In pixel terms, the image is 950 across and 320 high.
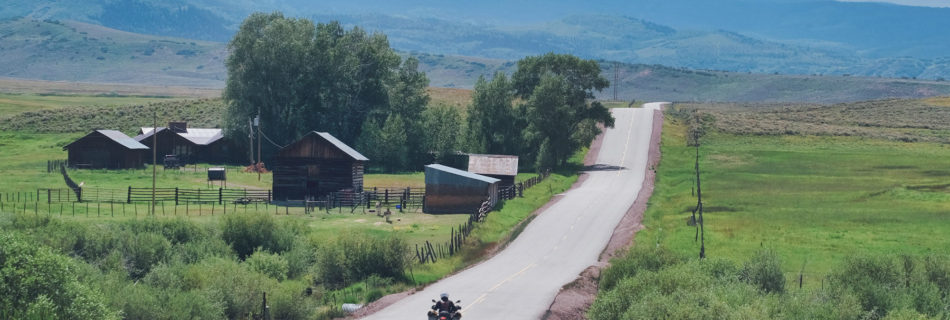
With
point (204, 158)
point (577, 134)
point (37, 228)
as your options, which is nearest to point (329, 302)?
point (37, 228)

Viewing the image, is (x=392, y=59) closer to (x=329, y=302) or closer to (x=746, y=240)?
(x=746, y=240)

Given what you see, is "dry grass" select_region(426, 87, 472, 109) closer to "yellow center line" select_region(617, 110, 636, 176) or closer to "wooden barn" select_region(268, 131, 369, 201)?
"yellow center line" select_region(617, 110, 636, 176)

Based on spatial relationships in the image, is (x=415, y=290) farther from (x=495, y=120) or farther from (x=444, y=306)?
(x=495, y=120)

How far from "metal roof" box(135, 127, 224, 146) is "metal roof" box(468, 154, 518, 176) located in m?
37.0

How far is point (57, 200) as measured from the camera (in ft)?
259

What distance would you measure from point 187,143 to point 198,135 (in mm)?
3203

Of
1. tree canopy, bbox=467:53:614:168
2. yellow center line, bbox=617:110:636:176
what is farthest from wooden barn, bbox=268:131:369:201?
yellow center line, bbox=617:110:636:176

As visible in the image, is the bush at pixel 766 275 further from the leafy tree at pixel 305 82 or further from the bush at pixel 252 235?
the leafy tree at pixel 305 82

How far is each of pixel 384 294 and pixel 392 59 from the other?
77.5m

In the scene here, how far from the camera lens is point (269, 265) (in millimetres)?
50750

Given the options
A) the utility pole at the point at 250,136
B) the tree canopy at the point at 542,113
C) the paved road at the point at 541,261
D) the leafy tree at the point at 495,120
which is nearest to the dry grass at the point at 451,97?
the tree canopy at the point at 542,113

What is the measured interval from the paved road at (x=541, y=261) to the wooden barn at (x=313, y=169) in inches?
636

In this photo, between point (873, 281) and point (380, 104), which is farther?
point (380, 104)

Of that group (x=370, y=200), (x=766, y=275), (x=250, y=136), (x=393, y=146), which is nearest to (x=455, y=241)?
(x=766, y=275)
